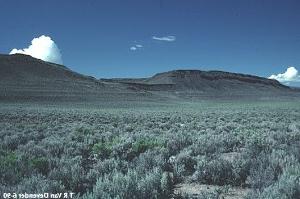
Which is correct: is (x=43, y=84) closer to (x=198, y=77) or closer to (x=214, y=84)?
(x=198, y=77)

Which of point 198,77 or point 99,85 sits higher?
point 198,77

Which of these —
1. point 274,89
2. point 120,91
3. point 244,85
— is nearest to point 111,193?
point 120,91

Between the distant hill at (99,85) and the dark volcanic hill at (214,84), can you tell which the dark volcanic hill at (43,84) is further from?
the dark volcanic hill at (214,84)

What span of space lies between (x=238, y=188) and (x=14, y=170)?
164 inches

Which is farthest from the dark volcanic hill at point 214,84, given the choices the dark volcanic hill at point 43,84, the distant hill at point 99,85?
the dark volcanic hill at point 43,84

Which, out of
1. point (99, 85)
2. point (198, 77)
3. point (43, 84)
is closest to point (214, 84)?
point (198, 77)

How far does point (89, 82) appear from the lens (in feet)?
352

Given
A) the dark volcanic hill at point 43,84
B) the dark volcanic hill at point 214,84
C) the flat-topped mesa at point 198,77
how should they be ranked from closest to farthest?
1. the dark volcanic hill at point 43,84
2. the dark volcanic hill at point 214,84
3. the flat-topped mesa at point 198,77

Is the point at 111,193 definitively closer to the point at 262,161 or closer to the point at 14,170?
the point at 14,170

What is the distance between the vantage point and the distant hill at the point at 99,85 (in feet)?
270

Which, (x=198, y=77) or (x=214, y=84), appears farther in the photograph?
(x=198, y=77)

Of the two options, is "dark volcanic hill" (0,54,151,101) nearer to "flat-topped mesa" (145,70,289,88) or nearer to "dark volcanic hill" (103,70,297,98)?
"dark volcanic hill" (103,70,297,98)

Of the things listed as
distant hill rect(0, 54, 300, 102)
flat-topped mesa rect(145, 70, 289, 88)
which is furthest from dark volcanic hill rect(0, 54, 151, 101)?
flat-topped mesa rect(145, 70, 289, 88)

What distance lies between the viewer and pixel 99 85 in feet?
344
